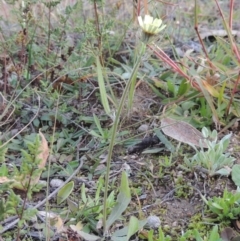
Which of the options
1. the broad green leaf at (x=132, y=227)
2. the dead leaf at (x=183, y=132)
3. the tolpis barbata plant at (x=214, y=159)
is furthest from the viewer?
the dead leaf at (x=183, y=132)

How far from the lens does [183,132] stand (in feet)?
5.05

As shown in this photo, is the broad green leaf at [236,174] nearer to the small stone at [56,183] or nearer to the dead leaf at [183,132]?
the dead leaf at [183,132]

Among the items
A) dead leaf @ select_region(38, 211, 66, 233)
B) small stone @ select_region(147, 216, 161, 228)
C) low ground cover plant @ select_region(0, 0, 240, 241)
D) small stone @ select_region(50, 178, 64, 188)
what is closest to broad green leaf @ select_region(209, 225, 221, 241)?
low ground cover plant @ select_region(0, 0, 240, 241)

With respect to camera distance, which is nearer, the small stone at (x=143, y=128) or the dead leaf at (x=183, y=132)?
the dead leaf at (x=183, y=132)

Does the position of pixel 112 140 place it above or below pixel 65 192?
above

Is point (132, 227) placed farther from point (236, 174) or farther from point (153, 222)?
point (236, 174)

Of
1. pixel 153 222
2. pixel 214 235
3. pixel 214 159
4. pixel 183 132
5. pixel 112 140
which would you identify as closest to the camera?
pixel 112 140

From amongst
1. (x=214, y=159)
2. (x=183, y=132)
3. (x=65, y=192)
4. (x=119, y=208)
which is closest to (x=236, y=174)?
(x=214, y=159)

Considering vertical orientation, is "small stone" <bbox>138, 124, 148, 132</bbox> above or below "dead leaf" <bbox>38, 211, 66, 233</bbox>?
below

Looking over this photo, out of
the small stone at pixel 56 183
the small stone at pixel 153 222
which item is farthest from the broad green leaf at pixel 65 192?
the small stone at pixel 153 222

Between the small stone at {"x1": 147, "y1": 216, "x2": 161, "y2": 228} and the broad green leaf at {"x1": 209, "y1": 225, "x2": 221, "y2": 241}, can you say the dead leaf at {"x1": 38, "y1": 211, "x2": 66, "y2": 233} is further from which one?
the broad green leaf at {"x1": 209, "y1": 225, "x2": 221, "y2": 241}

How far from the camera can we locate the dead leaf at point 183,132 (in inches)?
59.6

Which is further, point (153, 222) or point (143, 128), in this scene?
point (143, 128)

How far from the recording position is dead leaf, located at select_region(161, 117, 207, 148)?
4.96ft
